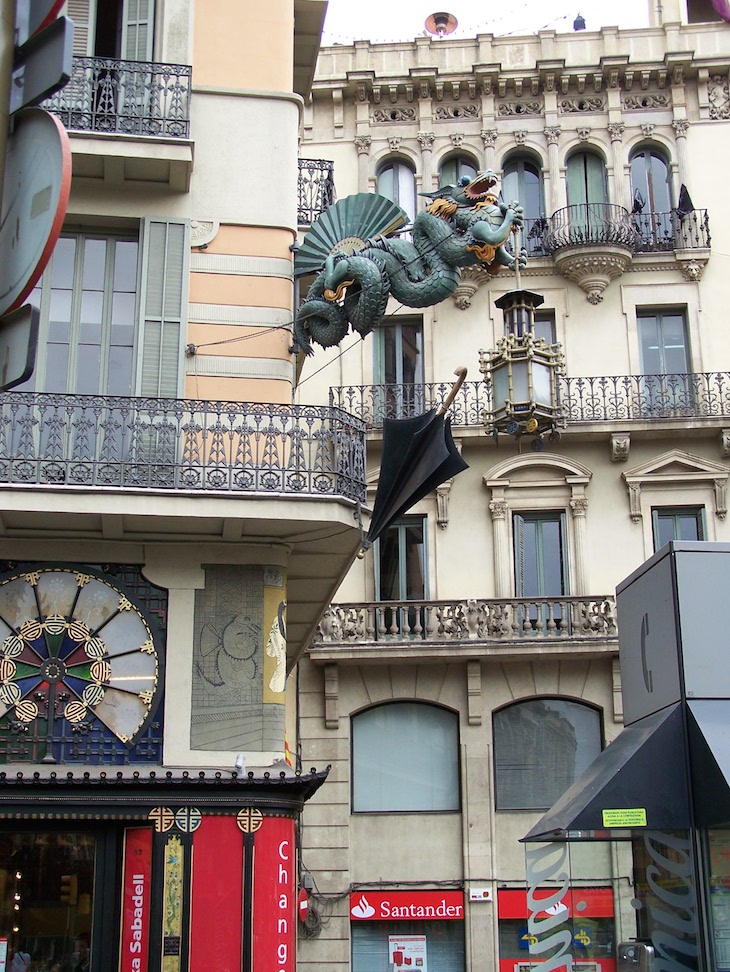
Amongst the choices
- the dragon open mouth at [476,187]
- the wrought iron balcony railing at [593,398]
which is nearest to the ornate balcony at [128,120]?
the dragon open mouth at [476,187]

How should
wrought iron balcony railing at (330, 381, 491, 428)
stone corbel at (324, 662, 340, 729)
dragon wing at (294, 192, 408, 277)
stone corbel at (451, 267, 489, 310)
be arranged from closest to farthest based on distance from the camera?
dragon wing at (294, 192, 408, 277) < stone corbel at (324, 662, 340, 729) < wrought iron balcony railing at (330, 381, 491, 428) < stone corbel at (451, 267, 489, 310)

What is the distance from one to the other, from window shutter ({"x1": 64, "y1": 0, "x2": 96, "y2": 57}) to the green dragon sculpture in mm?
4111

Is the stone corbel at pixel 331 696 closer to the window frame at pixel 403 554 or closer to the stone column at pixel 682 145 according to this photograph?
the window frame at pixel 403 554

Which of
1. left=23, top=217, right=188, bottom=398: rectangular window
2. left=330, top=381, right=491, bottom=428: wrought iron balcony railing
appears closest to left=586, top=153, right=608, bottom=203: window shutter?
left=330, top=381, right=491, bottom=428: wrought iron balcony railing

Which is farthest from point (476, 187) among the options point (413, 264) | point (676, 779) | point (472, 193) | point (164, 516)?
point (676, 779)

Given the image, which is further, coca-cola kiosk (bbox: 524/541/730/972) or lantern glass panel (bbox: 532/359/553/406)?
lantern glass panel (bbox: 532/359/553/406)

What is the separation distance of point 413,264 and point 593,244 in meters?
13.9

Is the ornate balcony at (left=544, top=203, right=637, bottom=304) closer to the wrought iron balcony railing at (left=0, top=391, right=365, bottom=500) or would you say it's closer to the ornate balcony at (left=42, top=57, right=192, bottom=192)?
the ornate balcony at (left=42, top=57, right=192, bottom=192)

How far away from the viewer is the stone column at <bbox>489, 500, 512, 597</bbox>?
2800 cm

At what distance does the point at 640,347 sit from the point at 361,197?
14332 millimetres

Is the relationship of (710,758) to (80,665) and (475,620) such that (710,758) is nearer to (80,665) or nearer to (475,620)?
(80,665)

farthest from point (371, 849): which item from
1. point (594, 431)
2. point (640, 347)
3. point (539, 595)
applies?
point (640, 347)

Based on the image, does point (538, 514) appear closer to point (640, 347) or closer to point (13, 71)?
point (640, 347)

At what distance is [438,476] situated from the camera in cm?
1612
